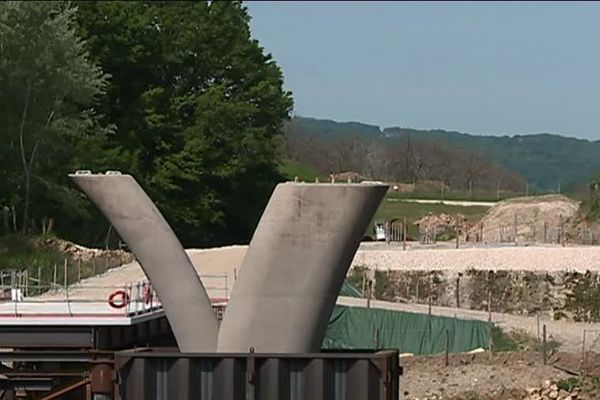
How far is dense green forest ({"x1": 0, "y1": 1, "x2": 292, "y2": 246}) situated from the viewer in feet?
164

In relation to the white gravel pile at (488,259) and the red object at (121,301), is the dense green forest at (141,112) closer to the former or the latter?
the white gravel pile at (488,259)

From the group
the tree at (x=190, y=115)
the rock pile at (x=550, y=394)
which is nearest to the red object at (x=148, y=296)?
the rock pile at (x=550, y=394)

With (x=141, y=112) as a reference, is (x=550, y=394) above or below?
below

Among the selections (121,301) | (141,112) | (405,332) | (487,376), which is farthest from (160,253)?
(141,112)

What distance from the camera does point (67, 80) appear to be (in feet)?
164

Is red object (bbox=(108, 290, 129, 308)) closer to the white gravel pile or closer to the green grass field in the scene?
the white gravel pile

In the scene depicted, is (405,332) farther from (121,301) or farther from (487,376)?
(121,301)

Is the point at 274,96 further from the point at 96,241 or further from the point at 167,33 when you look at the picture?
the point at 96,241

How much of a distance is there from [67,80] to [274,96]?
17.1 metres

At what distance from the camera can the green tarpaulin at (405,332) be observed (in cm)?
3569

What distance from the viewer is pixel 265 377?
17.4 metres

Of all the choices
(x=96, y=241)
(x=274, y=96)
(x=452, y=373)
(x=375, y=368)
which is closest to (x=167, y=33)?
(x=274, y=96)

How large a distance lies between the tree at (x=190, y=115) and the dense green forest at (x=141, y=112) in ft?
0.21

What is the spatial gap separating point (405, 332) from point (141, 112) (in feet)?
89.7
